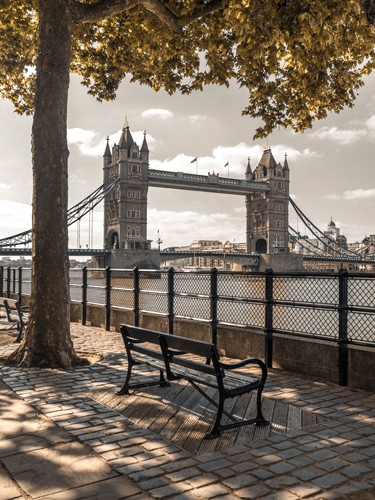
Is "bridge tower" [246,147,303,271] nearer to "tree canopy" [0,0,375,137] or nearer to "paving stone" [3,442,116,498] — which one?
"tree canopy" [0,0,375,137]

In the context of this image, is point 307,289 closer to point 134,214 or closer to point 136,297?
point 136,297

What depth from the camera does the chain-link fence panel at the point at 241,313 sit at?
658 cm

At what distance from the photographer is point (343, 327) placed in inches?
211

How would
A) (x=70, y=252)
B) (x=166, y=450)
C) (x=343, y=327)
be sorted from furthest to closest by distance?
(x=70, y=252), (x=343, y=327), (x=166, y=450)

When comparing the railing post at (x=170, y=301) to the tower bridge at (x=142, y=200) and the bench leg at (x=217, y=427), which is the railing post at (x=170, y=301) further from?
the tower bridge at (x=142, y=200)

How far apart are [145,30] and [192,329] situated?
597 centimetres

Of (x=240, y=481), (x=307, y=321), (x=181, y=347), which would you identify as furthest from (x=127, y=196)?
(x=240, y=481)

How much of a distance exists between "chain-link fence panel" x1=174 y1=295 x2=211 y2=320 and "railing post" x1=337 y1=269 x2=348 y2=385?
2.39m

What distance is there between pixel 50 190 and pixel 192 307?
2897 mm

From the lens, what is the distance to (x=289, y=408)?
435cm

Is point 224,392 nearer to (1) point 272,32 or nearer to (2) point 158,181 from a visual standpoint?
(1) point 272,32

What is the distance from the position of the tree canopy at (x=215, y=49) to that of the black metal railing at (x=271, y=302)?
3393 mm

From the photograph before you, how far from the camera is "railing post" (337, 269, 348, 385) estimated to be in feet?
17.5

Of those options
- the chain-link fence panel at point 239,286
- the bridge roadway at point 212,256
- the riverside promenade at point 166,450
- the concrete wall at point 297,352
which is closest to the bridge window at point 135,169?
the bridge roadway at point 212,256
